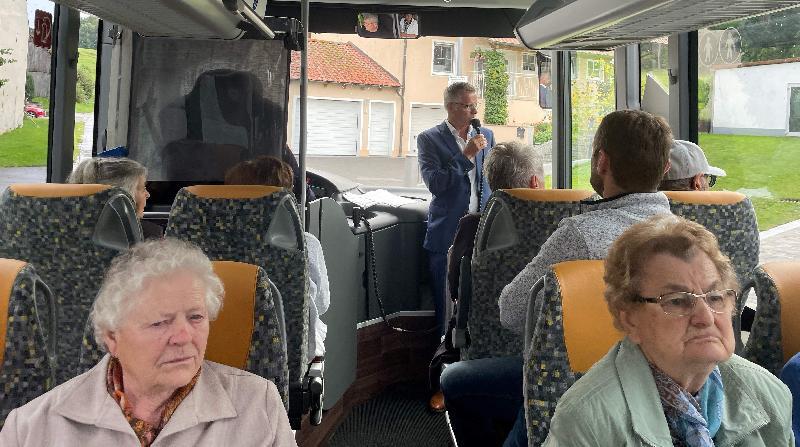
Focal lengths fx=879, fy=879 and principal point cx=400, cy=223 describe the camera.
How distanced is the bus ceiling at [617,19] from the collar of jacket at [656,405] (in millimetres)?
1164

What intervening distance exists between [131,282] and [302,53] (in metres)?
2.65

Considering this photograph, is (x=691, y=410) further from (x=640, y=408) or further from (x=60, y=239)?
(x=60, y=239)

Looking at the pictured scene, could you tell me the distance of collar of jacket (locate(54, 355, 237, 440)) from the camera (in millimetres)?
1761

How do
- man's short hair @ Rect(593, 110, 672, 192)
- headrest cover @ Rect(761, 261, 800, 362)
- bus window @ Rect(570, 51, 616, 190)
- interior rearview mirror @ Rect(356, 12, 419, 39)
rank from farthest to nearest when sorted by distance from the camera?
interior rearview mirror @ Rect(356, 12, 419, 39) < bus window @ Rect(570, 51, 616, 190) < man's short hair @ Rect(593, 110, 672, 192) < headrest cover @ Rect(761, 261, 800, 362)

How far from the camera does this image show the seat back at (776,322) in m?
2.04

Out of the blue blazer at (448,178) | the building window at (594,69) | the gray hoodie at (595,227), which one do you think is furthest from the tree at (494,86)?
the gray hoodie at (595,227)

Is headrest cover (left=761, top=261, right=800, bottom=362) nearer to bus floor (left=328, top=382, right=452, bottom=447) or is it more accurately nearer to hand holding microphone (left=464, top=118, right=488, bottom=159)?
bus floor (left=328, top=382, right=452, bottom=447)

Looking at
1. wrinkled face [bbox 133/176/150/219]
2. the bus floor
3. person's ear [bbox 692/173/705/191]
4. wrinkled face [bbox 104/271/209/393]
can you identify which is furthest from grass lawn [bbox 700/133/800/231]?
wrinkled face [bbox 133/176/150/219]

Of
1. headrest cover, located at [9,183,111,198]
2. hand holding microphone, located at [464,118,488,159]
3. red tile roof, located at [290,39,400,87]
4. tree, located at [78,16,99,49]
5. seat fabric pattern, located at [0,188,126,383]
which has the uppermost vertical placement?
red tile roof, located at [290,39,400,87]

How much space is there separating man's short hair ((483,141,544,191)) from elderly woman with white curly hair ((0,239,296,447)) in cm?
198

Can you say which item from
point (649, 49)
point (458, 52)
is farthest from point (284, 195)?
point (458, 52)

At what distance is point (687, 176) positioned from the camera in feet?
10.5

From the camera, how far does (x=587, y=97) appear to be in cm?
510

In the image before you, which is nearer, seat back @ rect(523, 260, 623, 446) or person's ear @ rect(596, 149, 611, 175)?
seat back @ rect(523, 260, 623, 446)
